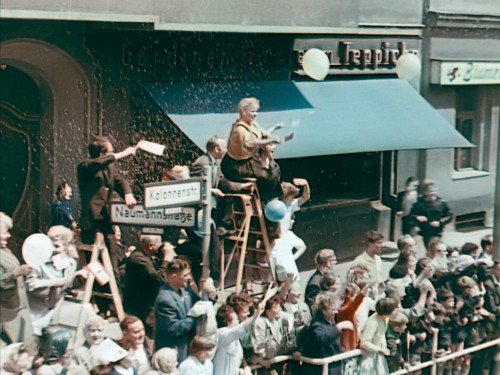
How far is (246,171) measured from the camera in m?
8.96

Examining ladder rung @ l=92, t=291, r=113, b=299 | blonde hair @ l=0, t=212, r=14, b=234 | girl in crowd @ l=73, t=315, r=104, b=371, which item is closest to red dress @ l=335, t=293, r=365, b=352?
ladder rung @ l=92, t=291, r=113, b=299

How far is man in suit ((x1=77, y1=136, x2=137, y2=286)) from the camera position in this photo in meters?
8.08

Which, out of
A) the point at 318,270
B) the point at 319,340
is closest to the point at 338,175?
the point at 318,270

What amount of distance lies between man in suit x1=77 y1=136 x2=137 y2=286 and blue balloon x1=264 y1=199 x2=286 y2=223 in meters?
1.14

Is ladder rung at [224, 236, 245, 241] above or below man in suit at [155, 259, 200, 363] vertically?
above

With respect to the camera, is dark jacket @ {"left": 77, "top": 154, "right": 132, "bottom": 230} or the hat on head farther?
the hat on head

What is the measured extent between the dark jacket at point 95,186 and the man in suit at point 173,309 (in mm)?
528

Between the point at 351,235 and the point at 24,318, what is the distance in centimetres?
316

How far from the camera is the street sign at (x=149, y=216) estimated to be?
322 inches

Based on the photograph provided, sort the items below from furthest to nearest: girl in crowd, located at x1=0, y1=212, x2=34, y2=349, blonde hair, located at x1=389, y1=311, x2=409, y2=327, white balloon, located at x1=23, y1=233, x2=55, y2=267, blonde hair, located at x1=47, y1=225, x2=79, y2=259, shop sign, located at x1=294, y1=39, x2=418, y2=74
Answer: shop sign, located at x1=294, y1=39, x2=418, y2=74 < blonde hair, located at x1=389, y1=311, x2=409, y2=327 < blonde hair, located at x1=47, y1=225, x2=79, y2=259 < white balloon, located at x1=23, y1=233, x2=55, y2=267 < girl in crowd, located at x1=0, y1=212, x2=34, y2=349

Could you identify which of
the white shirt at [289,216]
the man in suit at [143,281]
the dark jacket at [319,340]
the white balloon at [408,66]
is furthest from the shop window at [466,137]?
the man in suit at [143,281]

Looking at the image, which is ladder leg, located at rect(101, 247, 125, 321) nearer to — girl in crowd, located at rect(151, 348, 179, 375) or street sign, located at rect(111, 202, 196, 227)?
street sign, located at rect(111, 202, 196, 227)

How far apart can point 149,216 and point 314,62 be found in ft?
6.77

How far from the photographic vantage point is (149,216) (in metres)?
8.26
